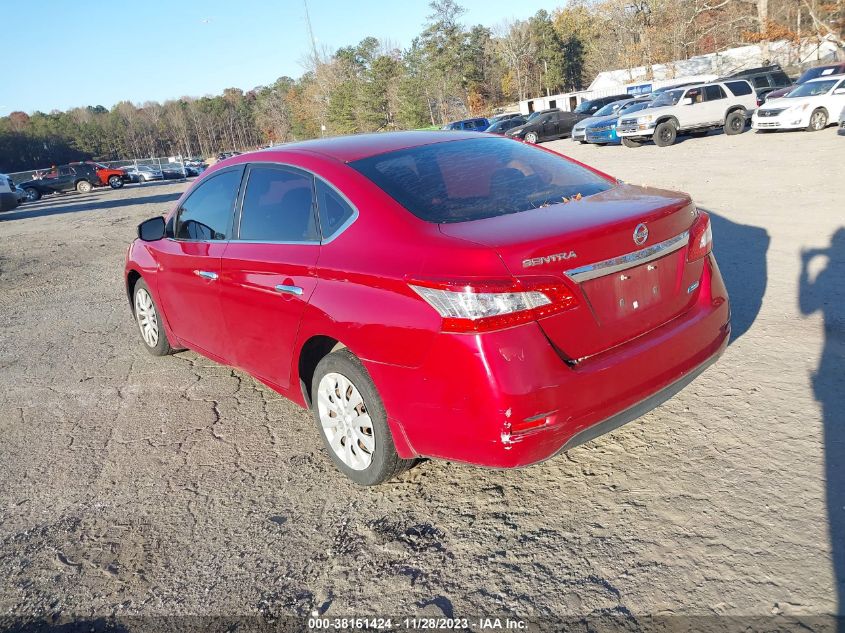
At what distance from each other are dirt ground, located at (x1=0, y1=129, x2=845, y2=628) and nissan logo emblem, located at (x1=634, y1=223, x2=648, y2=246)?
1.12m

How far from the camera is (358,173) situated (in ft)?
11.1

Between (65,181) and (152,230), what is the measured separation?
39.4 metres

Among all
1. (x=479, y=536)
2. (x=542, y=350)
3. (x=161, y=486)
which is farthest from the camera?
(x=161, y=486)

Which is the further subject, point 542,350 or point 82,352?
point 82,352

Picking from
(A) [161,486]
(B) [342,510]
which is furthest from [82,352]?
(B) [342,510]

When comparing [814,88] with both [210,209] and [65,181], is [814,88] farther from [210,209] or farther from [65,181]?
[65,181]

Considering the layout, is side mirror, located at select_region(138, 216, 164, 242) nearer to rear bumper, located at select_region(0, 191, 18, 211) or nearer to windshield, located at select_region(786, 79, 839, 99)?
windshield, located at select_region(786, 79, 839, 99)

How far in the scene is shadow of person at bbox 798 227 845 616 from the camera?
260 centimetres

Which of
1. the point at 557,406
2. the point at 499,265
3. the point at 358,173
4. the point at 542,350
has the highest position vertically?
the point at 358,173

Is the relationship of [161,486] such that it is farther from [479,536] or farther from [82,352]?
[82,352]

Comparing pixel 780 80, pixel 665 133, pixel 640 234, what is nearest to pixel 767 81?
pixel 780 80

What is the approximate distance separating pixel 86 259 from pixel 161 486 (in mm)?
9521

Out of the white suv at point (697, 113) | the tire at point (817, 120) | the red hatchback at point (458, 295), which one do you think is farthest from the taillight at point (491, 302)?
the white suv at point (697, 113)

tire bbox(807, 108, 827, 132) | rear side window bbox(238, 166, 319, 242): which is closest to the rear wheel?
tire bbox(807, 108, 827, 132)
